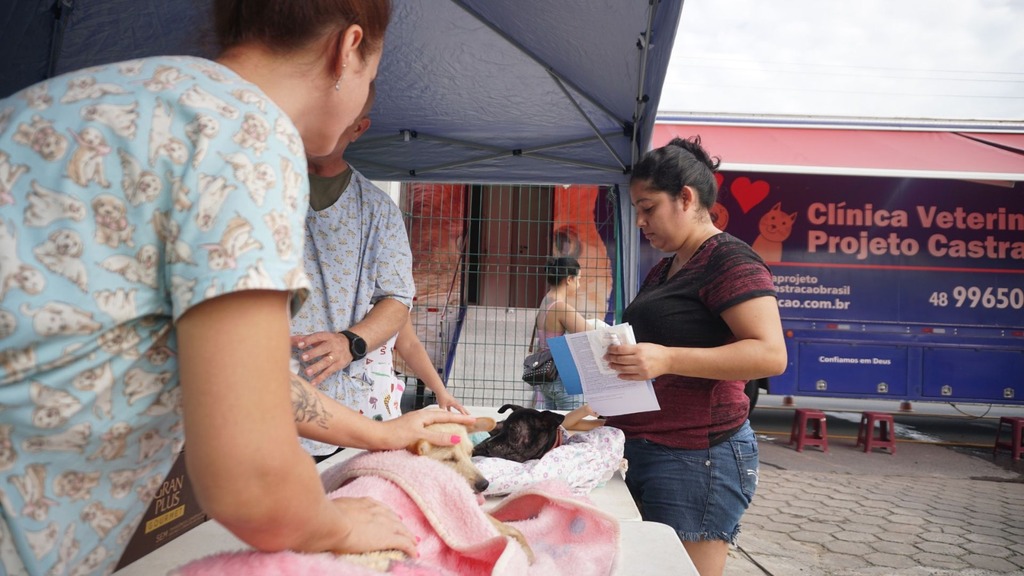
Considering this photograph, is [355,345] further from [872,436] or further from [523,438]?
[872,436]

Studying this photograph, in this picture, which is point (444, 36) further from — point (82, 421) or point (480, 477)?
point (82, 421)

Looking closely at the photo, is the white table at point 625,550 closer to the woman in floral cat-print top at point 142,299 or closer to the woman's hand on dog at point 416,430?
the woman's hand on dog at point 416,430

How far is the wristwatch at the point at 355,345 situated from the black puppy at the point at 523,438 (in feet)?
1.77

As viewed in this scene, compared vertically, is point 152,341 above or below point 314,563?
above

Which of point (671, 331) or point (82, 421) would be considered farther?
point (671, 331)

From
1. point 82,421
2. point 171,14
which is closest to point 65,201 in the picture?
point 82,421

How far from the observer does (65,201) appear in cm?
72

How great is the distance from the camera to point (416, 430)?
5.05 feet

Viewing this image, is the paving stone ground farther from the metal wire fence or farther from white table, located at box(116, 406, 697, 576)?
white table, located at box(116, 406, 697, 576)

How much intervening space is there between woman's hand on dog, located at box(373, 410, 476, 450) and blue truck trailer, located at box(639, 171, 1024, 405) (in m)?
7.28

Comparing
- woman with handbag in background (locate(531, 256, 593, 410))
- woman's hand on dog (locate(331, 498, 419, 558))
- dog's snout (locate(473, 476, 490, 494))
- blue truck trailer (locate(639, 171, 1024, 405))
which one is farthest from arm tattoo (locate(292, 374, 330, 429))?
blue truck trailer (locate(639, 171, 1024, 405))

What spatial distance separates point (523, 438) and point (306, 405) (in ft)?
4.52

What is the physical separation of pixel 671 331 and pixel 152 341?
1725 millimetres

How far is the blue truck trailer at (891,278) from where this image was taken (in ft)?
28.5
